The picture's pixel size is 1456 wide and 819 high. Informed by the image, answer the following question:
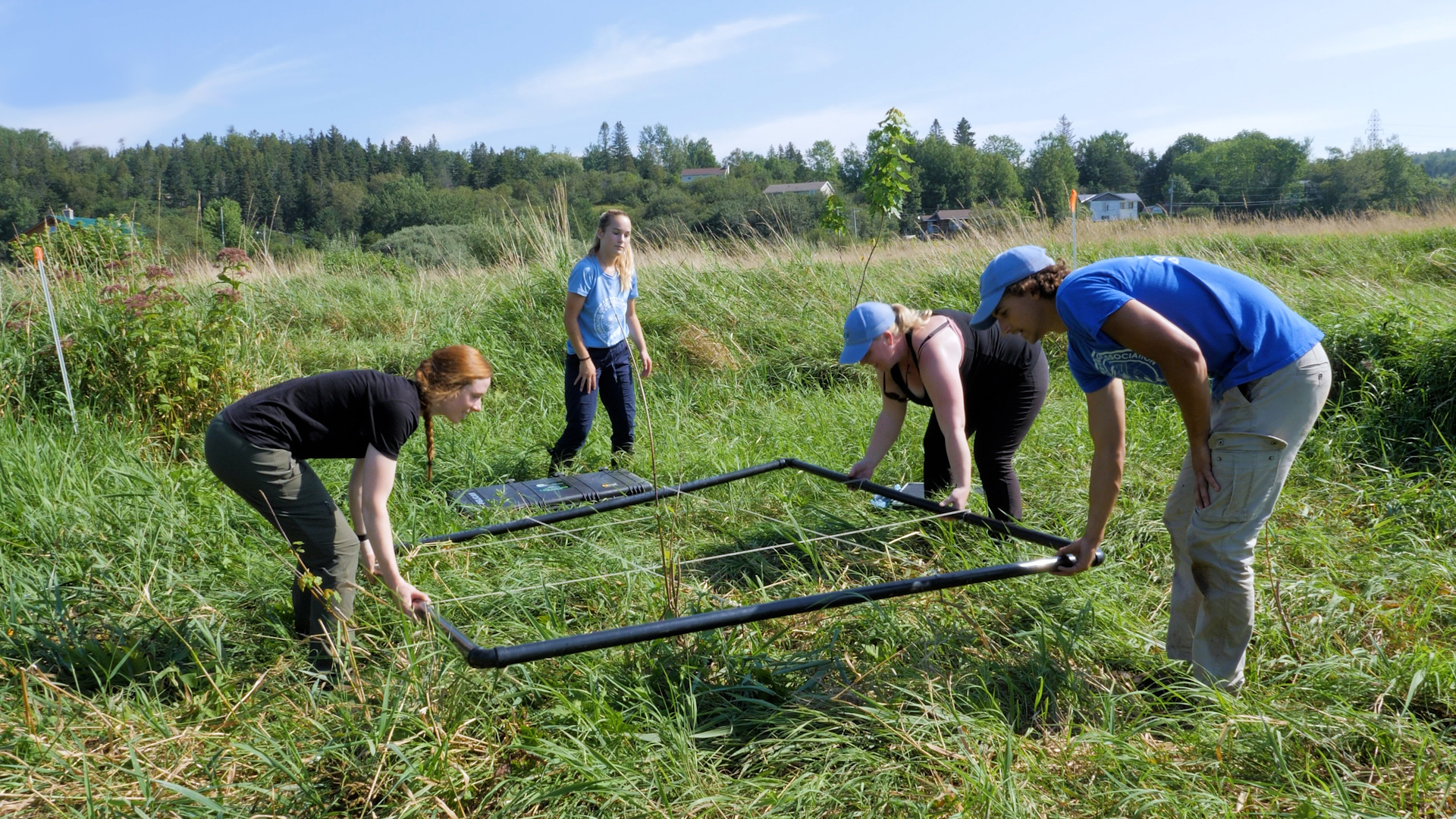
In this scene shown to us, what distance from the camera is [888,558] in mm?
3486

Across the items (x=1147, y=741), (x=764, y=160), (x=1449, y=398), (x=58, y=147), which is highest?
(x=764, y=160)

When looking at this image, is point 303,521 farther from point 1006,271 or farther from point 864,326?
point 1006,271

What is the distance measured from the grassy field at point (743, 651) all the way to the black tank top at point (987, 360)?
62 centimetres

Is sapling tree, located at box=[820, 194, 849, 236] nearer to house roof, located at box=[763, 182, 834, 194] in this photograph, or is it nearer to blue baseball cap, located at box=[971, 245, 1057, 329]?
blue baseball cap, located at box=[971, 245, 1057, 329]

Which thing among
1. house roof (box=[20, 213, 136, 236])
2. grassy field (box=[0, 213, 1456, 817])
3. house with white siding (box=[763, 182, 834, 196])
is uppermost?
house with white siding (box=[763, 182, 834, 196])

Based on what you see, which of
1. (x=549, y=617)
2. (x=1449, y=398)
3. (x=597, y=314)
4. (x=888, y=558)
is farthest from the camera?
(x=1449, y=398)

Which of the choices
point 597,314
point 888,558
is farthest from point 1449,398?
point 597,314

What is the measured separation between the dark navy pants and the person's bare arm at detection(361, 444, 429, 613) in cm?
234

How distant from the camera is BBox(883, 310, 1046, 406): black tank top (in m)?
3.64

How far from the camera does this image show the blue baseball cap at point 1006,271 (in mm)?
2594

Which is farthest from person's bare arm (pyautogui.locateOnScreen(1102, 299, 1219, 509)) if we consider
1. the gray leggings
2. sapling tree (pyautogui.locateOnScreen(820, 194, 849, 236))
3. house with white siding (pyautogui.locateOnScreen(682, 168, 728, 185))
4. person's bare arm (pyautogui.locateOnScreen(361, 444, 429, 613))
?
house with white siding (pyautogui.locateOnScreen(682, 168, 728, 185))

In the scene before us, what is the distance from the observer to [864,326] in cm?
339

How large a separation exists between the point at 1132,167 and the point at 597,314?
72.2 m

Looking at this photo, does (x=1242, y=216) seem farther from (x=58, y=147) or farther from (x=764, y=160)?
(x=764, y=160)
